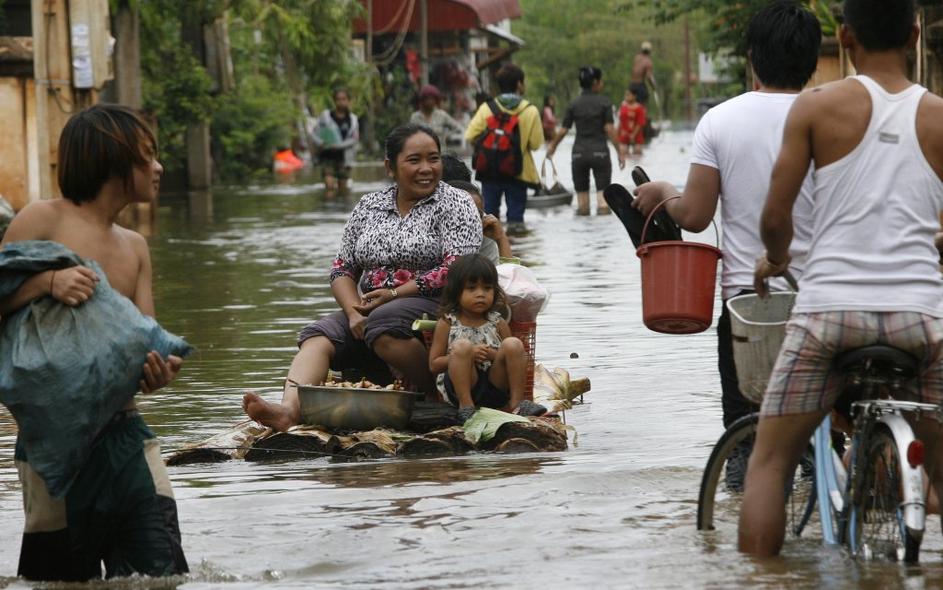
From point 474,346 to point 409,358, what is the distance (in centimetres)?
38

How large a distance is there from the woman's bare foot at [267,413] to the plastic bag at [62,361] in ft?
8.98

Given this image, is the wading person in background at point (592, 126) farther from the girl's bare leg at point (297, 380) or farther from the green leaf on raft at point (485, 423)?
the green leaf on raft at point (485, 423)

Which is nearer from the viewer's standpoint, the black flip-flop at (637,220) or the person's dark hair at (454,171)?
the black flip-flop at (637,220)

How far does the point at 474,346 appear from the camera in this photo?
8539 mm

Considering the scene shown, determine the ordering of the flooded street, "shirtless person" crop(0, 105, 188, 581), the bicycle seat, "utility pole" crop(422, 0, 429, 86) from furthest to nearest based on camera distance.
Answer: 1. "utility pole" crop(422, 0, 429, 86)
2. the flooded street
3. "shirtless person" crop(0, 105, 188, 581)
4. the bicycle seat

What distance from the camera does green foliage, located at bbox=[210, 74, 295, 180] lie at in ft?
115

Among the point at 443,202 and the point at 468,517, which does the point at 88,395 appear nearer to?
the point at 468,517

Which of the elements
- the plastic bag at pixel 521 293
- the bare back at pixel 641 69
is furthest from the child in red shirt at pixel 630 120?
the plastic bag at pixel 521 293

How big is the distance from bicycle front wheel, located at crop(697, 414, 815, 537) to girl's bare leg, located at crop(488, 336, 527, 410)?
7.57ft

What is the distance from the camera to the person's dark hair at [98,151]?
18.2 ft

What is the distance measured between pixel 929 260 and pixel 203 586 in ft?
7.62

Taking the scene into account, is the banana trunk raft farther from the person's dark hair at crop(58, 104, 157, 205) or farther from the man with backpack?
the man with backpack

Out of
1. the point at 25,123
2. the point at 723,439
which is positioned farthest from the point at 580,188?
the point at 723,439

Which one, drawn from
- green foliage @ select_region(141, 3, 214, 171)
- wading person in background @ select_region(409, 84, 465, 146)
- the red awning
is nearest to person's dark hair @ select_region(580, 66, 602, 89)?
wading person in background @ select_region(409, 84, 465, 146)
